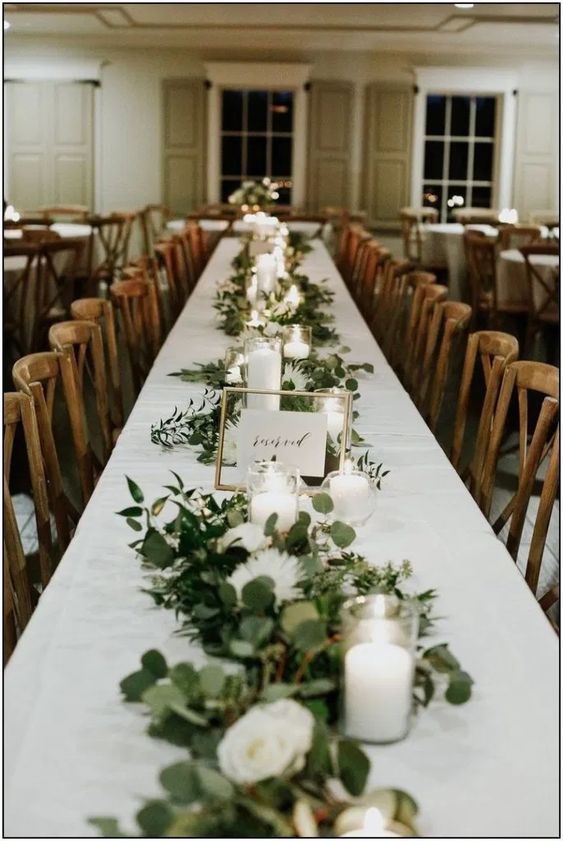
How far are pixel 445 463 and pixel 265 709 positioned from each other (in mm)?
1417

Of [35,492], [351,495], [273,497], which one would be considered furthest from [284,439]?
[35,492]

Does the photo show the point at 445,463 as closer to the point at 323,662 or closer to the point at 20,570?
the point at 20,570

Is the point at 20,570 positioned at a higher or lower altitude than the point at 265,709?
lower

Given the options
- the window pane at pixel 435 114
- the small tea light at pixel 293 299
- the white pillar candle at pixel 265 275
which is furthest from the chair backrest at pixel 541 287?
the window pane at pixel 435 114

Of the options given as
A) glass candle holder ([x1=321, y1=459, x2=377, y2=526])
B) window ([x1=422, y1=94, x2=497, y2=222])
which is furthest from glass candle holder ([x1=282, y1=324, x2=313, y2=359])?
window ([x1=422, y1=94, x2=497, y2=222])

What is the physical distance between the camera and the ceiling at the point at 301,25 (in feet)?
31.9

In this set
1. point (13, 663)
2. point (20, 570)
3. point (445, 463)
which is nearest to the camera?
point (13, 663)

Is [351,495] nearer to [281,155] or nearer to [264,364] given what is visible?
[264,364]

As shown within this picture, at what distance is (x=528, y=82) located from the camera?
12.2 metres

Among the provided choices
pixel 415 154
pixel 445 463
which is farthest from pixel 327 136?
pixel 445 463

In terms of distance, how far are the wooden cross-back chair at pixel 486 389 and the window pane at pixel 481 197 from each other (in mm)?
9556

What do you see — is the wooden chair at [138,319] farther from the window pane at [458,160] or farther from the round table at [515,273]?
the window pane at [458,160]

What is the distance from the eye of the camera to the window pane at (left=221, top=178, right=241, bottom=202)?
12.4m

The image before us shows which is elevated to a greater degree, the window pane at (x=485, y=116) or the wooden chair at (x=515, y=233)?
the window pane at (x=485, y=116)
